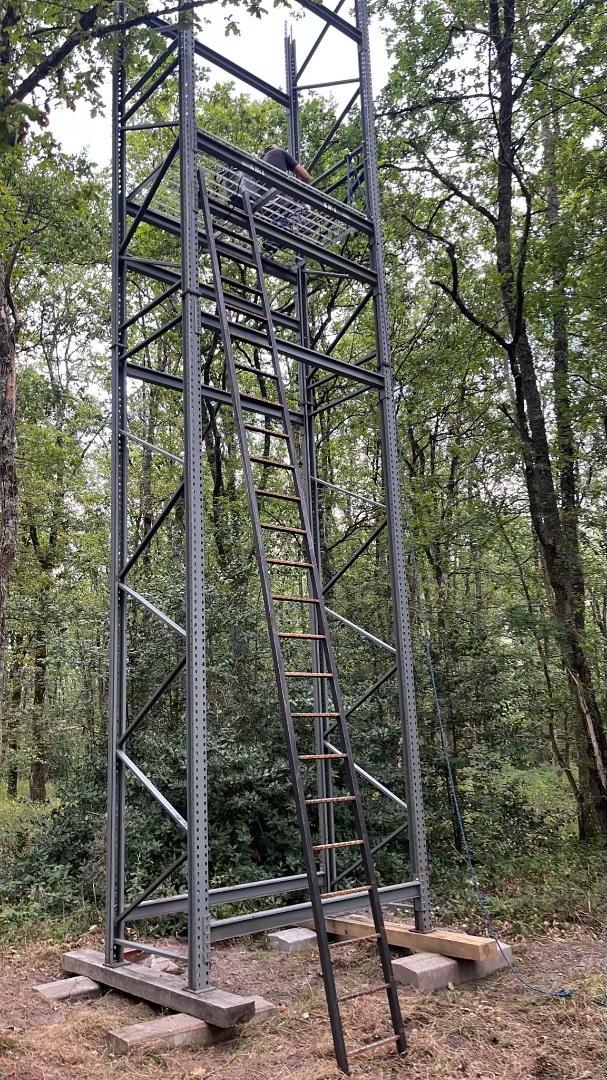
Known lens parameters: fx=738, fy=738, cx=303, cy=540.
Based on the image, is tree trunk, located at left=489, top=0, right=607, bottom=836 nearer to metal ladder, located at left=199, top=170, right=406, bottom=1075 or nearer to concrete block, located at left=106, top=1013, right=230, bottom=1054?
metal ladder, located at left=199, top=170, right=406, bottom=1075

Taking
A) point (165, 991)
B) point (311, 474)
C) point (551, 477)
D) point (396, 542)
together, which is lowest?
point (165, 991)

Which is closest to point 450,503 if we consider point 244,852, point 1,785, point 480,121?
point 480,121

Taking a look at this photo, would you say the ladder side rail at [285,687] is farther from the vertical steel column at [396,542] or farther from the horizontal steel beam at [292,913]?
the vertical steel column at [396,542]

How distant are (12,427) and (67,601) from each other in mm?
6122

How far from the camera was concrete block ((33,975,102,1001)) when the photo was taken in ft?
16.6

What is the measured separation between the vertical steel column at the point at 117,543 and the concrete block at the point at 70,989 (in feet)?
0.65

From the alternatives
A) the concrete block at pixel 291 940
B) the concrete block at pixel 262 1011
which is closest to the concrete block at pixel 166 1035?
the concrete block at pixel 262 1011

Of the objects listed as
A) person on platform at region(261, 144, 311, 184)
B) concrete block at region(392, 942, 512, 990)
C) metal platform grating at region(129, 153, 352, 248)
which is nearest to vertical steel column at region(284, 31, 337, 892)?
metal platform grating at region(129, 153, 352, 248)

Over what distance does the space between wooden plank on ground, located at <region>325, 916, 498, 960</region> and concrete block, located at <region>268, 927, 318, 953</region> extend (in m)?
0.22

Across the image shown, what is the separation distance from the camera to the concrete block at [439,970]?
5105 millimetres

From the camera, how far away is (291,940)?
6.40 metres

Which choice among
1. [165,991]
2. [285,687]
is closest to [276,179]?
[285,687]

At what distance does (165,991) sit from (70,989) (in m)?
1.01

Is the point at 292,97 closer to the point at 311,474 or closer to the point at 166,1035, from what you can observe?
the point at 311,474
